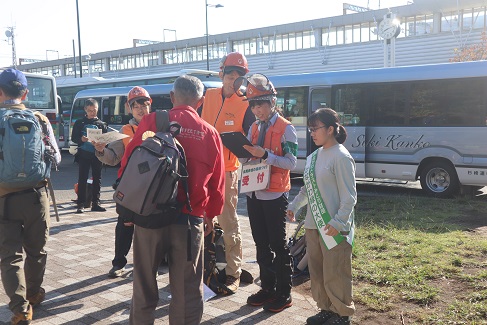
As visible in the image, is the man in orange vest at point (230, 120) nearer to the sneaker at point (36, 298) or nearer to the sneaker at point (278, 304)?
the sneaker at point (278, 304)

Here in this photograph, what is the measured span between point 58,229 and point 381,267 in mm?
4724

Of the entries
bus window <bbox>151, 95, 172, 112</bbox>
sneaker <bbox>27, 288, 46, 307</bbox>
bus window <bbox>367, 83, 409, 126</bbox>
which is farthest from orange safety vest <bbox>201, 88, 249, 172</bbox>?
bus window <bbox>151, 95, 172, 112</bbox>

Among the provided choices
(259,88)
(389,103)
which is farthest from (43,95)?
(259,88)

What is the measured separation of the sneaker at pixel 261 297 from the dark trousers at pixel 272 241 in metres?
0.04

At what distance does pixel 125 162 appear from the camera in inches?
129

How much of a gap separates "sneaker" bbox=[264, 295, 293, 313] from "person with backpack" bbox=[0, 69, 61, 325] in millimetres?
1936

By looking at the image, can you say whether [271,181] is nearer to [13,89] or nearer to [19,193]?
[19,193]

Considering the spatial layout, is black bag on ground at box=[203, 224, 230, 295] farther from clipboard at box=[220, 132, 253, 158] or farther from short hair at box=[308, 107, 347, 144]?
short hair at box=[308, 107, 347, 144]

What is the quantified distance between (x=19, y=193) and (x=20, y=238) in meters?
0.37

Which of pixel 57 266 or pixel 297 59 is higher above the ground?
pixel 297 59

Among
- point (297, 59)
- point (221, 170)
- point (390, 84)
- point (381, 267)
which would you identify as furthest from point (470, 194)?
point (297, 59)

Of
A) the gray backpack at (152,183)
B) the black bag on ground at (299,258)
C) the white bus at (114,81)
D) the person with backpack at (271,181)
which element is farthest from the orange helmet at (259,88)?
the white bus at (114,81)

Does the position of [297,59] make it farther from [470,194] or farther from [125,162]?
[125,162]

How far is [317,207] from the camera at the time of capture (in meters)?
→ 3.95
